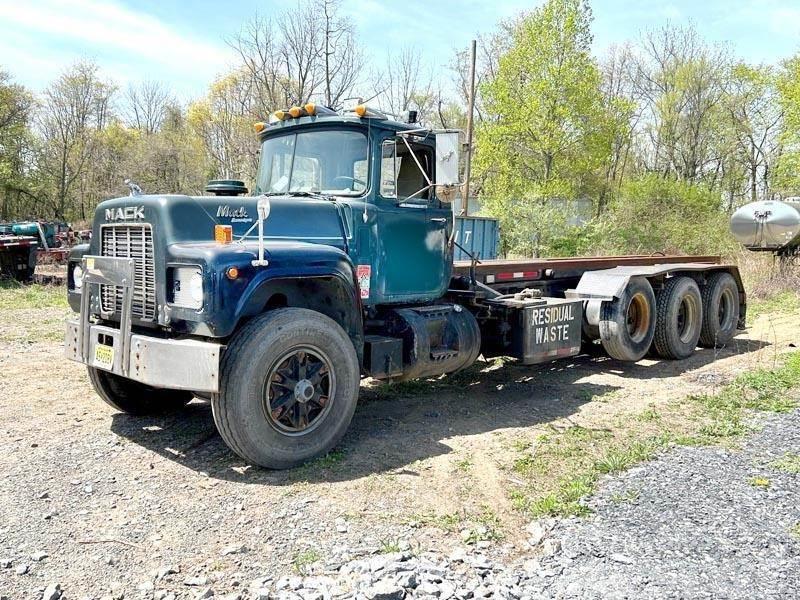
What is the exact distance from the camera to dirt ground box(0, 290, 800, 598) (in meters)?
3.50

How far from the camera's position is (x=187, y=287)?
14.8 feet

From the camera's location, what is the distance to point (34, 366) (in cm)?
775

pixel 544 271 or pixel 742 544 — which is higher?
pixel 544 271

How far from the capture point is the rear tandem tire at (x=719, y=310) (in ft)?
32.0

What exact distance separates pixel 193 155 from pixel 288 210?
3758cm

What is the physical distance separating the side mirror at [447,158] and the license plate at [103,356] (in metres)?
2.81

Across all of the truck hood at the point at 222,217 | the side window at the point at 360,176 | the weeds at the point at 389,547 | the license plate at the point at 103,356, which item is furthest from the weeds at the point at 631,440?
the license plate at the point at 103,356

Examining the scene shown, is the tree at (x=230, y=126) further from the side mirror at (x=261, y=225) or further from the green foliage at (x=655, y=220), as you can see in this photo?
the side mirror at (x=261, y=225)

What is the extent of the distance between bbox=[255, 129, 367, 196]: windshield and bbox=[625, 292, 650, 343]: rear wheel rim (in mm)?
4136

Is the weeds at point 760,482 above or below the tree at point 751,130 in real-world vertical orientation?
below

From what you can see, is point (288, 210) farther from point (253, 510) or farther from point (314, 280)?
point (253, 510)

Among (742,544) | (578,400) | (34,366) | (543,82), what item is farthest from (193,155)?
(742,544)

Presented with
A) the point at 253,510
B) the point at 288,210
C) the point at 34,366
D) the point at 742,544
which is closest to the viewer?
the point at 742,544

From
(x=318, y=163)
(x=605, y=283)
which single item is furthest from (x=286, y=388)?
(x=605, y=283)
